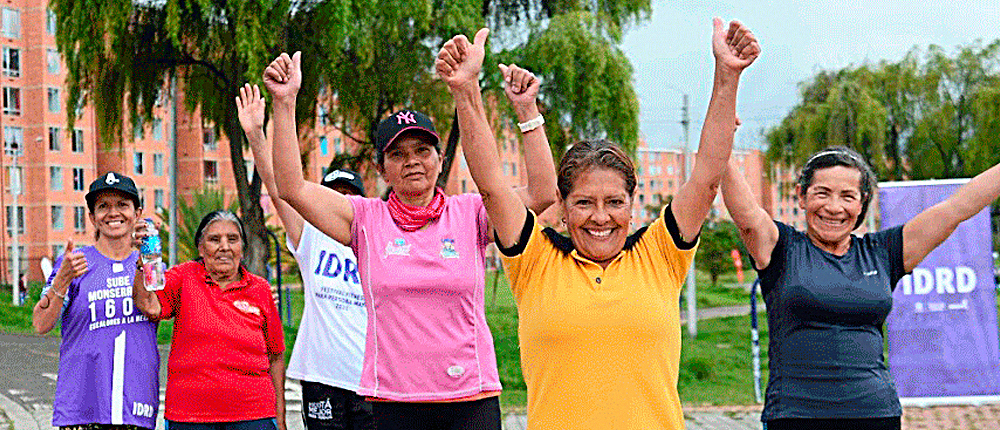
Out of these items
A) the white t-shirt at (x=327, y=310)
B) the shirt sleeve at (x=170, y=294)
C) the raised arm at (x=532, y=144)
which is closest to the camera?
the raised arm at (x=532, y=144)

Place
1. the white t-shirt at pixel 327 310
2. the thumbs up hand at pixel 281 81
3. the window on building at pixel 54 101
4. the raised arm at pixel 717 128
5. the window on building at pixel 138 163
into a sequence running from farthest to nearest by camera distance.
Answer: the window on building at pixel 138 163, the window on building at pixel 54 101, the white t-shirt at pixel 327 310, the thumbs up hand at pixel 281 81, the raised arm at pixel 717 128

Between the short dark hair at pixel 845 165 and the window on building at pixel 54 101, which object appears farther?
the window on building at pixel 54 101

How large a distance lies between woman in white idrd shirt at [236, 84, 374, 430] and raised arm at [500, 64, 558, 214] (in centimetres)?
175

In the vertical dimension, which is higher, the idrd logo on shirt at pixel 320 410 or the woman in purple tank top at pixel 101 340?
the woman in purple tank top at pixel 101 340

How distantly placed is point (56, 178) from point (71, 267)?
188ft

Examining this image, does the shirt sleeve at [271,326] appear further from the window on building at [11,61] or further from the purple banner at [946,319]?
the window on building at [11,61]

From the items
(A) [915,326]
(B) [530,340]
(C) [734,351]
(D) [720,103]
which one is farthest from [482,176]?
(C) [734,351]

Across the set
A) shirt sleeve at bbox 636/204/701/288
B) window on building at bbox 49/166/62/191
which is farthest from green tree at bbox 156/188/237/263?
window on building at bbox 49/166/62/191

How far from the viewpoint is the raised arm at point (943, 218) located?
4031mm

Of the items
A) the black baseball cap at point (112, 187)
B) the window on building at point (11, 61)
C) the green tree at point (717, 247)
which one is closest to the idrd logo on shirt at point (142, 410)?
the black baseball cap at point (112, 187)

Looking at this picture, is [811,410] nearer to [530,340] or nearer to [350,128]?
[530,340]

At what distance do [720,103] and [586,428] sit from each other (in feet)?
3.08

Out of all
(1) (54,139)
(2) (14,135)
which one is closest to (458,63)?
(2) (14,135)

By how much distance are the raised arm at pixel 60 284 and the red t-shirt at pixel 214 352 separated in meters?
0.36
